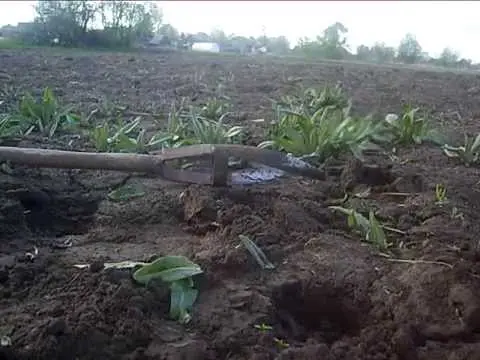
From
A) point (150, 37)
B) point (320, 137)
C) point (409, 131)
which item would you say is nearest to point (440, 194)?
point (320, 137)

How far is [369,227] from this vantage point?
286 centimetres

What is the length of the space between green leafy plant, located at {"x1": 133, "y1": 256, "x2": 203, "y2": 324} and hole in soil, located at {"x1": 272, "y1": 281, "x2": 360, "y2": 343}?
0.28 m

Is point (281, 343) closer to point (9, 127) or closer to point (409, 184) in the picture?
point (409, 184)

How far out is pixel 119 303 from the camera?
2.09 m

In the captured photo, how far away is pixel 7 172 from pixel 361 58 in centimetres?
1381

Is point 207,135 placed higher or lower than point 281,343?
higher

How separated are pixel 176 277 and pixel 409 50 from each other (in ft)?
42.0

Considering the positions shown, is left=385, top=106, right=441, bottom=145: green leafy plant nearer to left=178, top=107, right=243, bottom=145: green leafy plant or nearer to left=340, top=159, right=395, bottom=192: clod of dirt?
left=340, top=159, right=395, bottom=192: clod of dirt

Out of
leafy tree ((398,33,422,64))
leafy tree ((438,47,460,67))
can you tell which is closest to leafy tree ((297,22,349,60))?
leafy tree ((398,33,422,64))

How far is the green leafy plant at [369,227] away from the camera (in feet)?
9.13

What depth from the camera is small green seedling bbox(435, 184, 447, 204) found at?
3.24 meters

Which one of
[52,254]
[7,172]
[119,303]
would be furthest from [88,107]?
[119,303]

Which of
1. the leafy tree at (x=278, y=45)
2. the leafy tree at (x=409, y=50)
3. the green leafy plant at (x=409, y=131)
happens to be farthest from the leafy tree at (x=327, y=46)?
the green leafy plant at (x=409, y=131)

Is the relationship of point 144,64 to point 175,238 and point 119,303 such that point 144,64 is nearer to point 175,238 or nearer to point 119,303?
point 175,238
